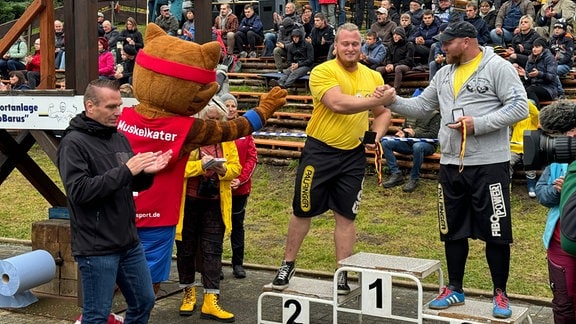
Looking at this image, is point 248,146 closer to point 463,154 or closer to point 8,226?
point 463,154

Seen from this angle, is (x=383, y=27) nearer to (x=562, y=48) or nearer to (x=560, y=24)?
(x=560, y=24)

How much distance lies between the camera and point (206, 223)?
731cm

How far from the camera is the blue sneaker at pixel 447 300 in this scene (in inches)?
244

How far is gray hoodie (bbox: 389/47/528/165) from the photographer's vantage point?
5980 mm

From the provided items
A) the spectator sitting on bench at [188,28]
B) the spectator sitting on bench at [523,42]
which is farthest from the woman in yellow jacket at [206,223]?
the spectator sitting on bench at [188,28]

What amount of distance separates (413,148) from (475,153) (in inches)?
230

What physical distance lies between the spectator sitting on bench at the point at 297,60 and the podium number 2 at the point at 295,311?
10.4m

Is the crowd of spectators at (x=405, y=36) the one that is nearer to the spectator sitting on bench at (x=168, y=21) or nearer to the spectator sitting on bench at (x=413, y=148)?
the spectator sitting on bench at (x=168, y=21)

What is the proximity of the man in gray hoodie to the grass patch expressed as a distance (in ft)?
5.51

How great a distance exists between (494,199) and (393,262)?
1.07m

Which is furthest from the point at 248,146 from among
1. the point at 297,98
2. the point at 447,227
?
the point at 297,98

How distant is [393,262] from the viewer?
6.73m

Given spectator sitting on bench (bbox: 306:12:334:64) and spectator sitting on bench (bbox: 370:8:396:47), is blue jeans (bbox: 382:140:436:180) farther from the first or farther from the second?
spectator sitting on bench (bbox: 306:12:334:64)

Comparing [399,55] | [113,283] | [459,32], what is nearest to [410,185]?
[399,55]
